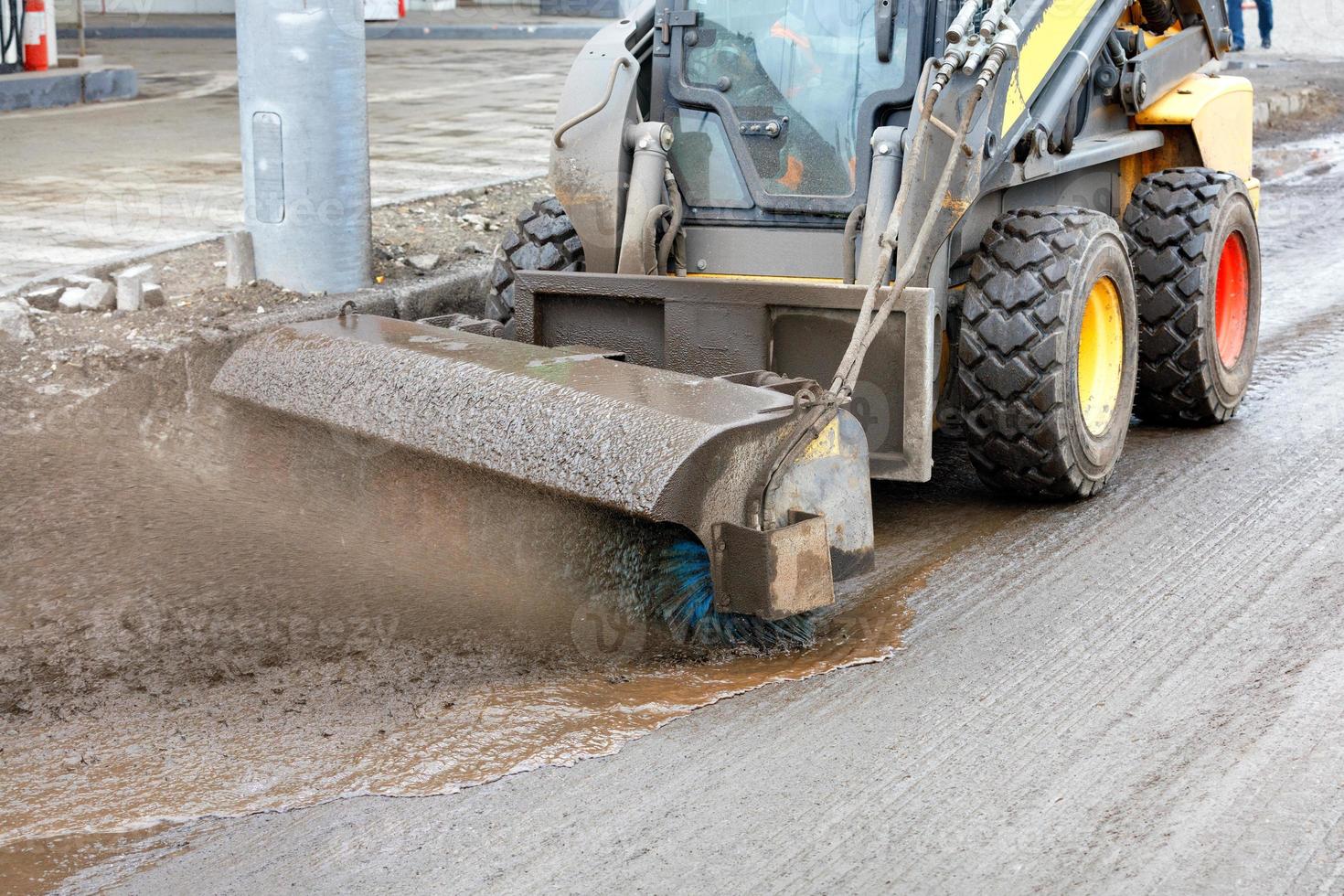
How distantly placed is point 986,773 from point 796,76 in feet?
8.20

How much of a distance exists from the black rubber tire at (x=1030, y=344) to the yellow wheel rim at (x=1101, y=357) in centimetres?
17

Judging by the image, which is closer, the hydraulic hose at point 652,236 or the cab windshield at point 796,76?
the cab windshield at point 796,76

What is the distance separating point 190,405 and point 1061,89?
339 centimetres

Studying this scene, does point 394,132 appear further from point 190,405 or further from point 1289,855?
point 1289,855

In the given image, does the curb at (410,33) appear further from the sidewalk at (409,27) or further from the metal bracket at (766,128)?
the metal bracket at (766,128)

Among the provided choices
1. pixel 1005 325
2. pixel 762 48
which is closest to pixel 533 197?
pixel 762 48

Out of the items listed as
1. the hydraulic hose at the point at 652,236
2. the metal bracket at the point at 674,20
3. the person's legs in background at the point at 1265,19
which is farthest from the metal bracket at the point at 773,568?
the person's legs in background at the point at 1265,19

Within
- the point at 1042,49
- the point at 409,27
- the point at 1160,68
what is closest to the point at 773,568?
the point at 1042,49

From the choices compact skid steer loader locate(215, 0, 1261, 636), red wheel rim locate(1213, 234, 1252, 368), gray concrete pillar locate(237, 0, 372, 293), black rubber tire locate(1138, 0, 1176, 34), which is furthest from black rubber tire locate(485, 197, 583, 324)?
red wheel rim locate(1213, 234, 1252, 368)

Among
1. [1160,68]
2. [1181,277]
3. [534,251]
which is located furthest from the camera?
[1160,68]

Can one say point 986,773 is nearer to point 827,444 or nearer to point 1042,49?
point 827,444

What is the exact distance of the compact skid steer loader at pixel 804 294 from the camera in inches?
146

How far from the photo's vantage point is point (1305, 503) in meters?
4.89

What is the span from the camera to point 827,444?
372cm
